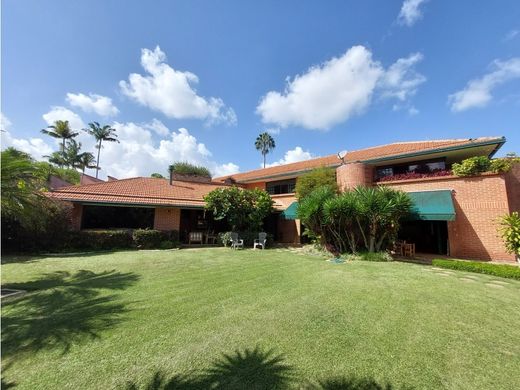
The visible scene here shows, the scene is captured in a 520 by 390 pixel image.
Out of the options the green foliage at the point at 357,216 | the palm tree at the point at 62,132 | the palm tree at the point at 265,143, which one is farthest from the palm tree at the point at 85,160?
the green foliage at the point at 357,216

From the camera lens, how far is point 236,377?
14.0 feet

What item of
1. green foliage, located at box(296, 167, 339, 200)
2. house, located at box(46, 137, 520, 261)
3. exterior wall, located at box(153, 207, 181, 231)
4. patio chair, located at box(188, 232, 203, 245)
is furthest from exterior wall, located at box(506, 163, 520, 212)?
exterior wall, located at box(153, 207, 181, 231)

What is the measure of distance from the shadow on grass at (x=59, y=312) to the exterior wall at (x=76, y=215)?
1046 centimetres

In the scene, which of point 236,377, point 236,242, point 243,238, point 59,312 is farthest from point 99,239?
point 236,377

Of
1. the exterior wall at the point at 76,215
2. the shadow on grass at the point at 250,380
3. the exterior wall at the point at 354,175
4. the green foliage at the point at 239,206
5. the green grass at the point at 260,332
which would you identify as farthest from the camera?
the green foliage at the point at 239,206

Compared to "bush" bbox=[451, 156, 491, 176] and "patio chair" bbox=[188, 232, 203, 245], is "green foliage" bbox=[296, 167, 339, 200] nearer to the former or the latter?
"bush" bbox=[451, 156, 491, 176]

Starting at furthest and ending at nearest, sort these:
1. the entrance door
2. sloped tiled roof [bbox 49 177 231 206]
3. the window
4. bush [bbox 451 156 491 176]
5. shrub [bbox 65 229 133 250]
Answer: the window
sloped tiled roof [bbox 49 177 231 206]
the entrance door
shrub [bbox 65 229 133 250]
bush [bbox 451 156 491 176]

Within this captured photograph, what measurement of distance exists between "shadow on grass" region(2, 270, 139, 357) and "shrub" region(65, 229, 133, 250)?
27.7 ft

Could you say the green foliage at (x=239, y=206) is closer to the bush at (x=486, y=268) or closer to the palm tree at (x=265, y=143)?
the bush at (x=486, y=268)

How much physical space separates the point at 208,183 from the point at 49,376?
→ 2859cm

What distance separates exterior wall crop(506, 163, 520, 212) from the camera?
17.5m

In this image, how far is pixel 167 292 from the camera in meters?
8.80

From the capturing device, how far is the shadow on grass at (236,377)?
407cm

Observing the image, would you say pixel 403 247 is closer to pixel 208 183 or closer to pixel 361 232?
pixel 361 232
